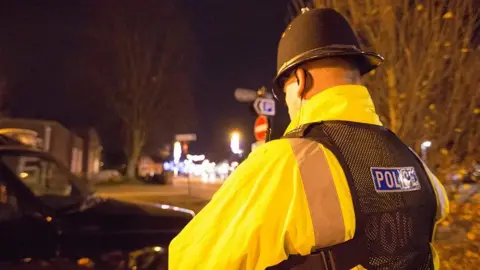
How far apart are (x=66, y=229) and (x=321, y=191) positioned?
114 inches

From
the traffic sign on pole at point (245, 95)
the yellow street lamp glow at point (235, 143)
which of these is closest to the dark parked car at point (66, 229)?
the traffic sign on pole at point (245, 95)

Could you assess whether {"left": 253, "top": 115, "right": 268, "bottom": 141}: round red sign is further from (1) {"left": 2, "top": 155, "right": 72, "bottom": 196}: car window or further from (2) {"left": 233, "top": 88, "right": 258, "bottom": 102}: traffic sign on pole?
(1) {"left": 2, "top": 155, "right": 72, "bottom": 196}: car window

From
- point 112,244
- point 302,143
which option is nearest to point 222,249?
point 302,143

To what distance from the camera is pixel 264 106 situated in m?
8.09

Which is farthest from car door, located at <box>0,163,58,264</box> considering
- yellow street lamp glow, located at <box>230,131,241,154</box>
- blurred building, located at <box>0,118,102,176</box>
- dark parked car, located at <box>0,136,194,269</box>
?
blurred building, located at <box>0,118,102,176</box>

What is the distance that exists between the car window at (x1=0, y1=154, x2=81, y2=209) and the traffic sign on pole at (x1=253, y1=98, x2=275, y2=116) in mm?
4019

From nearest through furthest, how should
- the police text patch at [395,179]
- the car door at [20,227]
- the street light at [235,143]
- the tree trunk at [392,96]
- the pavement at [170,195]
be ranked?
the police text patch at [395,179] < the car door at [20,227] < the tree trunk at [392,96] < the street light at [235,143] < the pavement at [170,195]

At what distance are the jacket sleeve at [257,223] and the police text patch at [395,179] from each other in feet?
0.89

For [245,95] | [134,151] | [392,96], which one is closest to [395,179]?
[392,96]

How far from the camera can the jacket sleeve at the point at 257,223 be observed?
3.94 ft

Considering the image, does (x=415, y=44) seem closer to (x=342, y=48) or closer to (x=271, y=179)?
(x=342, y=48)

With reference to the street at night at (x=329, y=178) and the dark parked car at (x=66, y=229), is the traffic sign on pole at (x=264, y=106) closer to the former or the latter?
the street at night at (x=329, y=178)

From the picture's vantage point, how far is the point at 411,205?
4.82ft

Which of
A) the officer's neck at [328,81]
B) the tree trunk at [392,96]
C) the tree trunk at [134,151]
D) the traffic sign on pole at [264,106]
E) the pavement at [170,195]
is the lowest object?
the pavement at [170,195]
